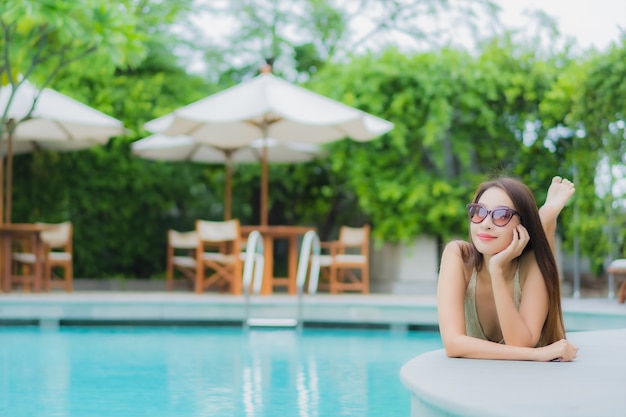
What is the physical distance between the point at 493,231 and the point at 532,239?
159 mm

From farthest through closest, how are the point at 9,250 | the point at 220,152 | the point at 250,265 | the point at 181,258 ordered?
the point at 220,152 → the point at 181,258 → the point at 9,250 → the point at 250,265

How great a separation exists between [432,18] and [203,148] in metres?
9.16

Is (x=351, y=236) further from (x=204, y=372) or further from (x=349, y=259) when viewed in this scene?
(x=204, y=372)

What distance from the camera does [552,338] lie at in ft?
9.79

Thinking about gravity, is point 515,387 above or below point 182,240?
below

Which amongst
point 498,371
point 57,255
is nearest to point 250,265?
point 57,255

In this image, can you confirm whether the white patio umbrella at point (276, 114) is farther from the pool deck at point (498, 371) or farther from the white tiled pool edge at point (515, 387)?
the white tiled pool edge at point (515, 387)

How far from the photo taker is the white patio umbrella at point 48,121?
977cm

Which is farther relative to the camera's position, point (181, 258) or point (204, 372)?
point (181, 258)

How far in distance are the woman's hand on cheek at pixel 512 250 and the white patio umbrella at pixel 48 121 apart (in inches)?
286

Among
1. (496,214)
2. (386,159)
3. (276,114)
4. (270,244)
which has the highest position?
(276,114)

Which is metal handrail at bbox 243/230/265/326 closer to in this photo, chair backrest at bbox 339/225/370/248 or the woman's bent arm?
chair backrest at bbox 339/225/370/248

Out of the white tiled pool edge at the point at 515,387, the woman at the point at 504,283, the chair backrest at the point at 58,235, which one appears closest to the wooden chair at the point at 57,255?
the chair backrest at the point at 58,235

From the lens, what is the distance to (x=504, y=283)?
8.90ft
